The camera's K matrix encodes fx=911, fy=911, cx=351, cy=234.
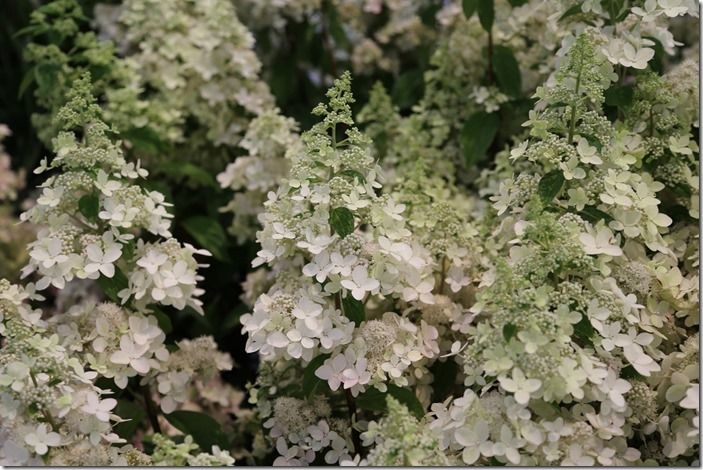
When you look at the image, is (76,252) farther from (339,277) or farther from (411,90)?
(411,90)

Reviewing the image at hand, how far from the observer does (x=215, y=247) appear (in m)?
2.57

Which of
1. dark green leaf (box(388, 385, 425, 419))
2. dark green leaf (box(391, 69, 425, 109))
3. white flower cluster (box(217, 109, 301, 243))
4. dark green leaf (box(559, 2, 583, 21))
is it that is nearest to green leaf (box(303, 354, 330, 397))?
dark green leaf (box(388, 385, 425, 419))

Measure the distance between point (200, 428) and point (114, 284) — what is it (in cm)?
39

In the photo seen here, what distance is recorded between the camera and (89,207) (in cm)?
182

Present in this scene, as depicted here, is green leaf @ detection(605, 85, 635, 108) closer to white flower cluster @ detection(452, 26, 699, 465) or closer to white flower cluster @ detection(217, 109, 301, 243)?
white flower cluster @ detection(452, 26, 699, 465)

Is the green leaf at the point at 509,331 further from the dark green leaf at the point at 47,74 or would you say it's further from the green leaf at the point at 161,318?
the dark green leaf at the point at 47,74

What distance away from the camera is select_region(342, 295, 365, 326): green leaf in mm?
1731

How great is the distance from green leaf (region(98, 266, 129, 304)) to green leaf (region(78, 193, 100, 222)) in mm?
126

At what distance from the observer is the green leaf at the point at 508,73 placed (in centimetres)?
243

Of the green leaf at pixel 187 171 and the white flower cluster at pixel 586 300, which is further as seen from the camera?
the green leaf at pixel 187 171

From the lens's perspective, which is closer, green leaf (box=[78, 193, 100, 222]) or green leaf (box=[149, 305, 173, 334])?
green leaf (box=[78, 193, 100, 222])

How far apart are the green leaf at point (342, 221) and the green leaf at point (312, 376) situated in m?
0.25

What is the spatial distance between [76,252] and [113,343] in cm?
20

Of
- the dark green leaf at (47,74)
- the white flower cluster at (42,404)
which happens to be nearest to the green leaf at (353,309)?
the white flower cluster at (42,404)
